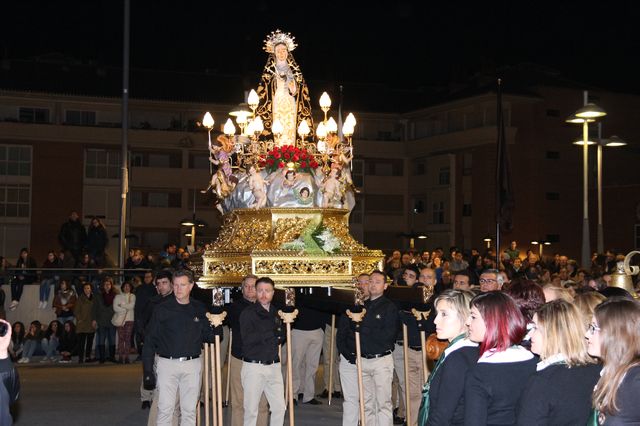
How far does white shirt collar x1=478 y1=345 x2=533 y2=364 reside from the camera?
588 cm

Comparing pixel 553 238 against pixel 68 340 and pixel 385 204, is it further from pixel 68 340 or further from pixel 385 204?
pixel 68 340

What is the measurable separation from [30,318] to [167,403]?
41.7ft

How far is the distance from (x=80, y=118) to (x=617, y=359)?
46766mm

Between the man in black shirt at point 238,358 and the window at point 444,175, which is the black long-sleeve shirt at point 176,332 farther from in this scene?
the window at point 444,175

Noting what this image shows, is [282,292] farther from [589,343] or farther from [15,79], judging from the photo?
[15,79]

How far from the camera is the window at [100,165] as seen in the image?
162 feet

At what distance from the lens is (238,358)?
37.2 feet

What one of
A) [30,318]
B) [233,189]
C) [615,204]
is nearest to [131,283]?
[30,318]

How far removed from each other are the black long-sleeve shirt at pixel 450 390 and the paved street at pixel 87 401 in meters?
6.48

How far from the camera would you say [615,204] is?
144 ft

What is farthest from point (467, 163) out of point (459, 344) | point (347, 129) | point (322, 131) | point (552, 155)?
point (459, 344)

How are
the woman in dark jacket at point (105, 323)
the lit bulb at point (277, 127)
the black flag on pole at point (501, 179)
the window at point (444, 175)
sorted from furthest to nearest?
the window at point (444, 175) < the black flag on pole at point (501, 179) < the woman in dark jacket at point (105, 323) < the lit bulb at point (277, 127)

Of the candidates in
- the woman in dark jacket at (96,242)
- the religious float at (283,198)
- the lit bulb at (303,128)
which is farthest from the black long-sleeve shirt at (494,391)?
the woman in dark jacket at (96,242)

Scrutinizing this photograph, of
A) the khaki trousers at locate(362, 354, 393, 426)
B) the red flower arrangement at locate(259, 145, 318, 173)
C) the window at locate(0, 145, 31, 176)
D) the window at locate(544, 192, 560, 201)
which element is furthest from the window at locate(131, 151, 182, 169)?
the khaki trousers at locate(362, 354, 393, 426)
